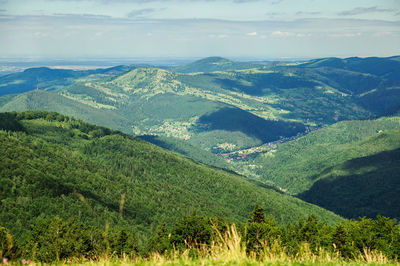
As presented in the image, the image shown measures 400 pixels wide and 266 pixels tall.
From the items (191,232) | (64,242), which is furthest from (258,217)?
(64,242)

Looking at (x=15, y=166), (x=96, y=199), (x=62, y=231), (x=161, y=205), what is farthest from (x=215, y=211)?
(x=62, y=231)

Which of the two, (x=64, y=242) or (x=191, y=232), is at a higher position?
(x=64, y=242)

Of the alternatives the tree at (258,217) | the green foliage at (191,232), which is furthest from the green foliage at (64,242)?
the tree at (258,217)

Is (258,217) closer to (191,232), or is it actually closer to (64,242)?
(191,232)

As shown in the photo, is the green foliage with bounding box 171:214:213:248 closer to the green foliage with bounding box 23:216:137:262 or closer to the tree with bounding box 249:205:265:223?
the green foliage with bounding box 23:216:137:262

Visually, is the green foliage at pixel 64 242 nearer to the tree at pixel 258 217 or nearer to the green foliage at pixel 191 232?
the green foliage at pixel 191 232

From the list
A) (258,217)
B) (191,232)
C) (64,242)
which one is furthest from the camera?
(258,217)

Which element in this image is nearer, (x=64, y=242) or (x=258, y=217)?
(x=64, y=242)

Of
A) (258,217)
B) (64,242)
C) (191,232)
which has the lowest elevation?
(258,217)

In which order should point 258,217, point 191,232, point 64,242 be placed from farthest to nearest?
point 258,217
point 191,232
point 64,242

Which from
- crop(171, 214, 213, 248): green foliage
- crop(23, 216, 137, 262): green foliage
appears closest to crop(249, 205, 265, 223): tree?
crop(171, 214, 213, 248): green foliage

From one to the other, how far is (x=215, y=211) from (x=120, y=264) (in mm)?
186599

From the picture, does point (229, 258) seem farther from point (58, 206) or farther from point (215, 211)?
point (215, 211)

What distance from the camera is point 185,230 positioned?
73000mm
